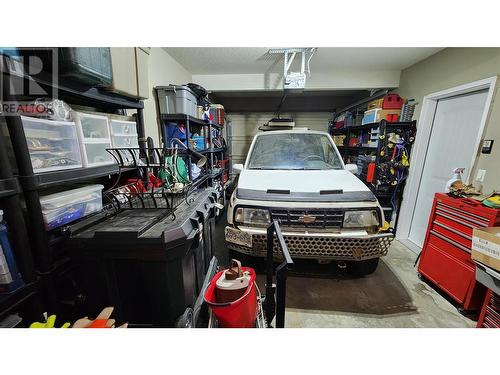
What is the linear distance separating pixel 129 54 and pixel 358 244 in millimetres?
2454

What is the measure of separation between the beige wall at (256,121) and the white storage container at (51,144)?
5.41 metres

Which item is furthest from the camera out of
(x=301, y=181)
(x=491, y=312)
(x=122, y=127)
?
(x=301, y=181)

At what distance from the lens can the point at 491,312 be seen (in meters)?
1.40

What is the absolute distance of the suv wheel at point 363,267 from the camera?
80.2 inches

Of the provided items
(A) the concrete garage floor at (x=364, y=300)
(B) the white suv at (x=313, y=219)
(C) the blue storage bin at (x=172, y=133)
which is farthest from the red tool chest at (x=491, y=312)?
(C) the blue storage bin at (x=172, y=133)

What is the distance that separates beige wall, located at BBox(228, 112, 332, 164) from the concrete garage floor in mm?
4732

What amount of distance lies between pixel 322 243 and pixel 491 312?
51.0 inches

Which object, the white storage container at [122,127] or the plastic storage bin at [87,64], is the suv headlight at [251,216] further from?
the plastic storage bin at [87,64]

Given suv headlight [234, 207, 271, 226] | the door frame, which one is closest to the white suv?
suv headlight [234, 207, 271, 226]

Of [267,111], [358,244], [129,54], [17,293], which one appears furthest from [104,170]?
[267,111]

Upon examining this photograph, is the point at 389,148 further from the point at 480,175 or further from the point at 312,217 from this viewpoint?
the point at 312,217

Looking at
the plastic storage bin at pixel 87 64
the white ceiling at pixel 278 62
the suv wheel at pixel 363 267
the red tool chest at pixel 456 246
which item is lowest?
the suv wheel at pixel 363 267

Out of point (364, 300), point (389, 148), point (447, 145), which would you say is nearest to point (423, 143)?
point (447, 145)

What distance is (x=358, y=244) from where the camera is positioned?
1.63 m
